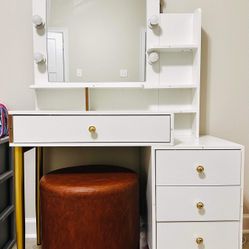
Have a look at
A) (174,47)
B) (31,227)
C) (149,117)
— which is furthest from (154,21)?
(31,227)

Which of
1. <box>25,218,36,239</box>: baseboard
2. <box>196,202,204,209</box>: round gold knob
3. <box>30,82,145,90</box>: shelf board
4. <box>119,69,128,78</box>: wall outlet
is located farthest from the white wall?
<box>25,218,36,239</box>: baseboard

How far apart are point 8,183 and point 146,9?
1.35 metres

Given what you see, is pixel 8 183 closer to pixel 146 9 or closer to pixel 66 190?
pixel 66 190

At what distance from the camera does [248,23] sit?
5.80ft

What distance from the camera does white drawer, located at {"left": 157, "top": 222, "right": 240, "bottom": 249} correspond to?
1.32 m

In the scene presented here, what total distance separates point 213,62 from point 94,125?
3.10 ft

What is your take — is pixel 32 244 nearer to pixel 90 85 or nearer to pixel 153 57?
pixel 90 85

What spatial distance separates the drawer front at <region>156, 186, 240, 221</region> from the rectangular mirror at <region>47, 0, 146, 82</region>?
73cm

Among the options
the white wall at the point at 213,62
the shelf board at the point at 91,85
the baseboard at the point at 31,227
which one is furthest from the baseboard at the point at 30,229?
the shelf board at the point at 91,85

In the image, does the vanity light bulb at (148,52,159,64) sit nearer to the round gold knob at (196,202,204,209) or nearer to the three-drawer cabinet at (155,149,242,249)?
the three-drawer cabinet at (155,149,242,249)

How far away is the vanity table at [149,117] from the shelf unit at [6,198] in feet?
0.58

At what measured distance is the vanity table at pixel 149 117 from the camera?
130cm

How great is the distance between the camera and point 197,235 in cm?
132

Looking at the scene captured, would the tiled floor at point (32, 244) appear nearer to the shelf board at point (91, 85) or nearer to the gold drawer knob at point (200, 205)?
the gold drawer knob at point (200, 205)
